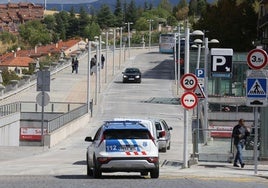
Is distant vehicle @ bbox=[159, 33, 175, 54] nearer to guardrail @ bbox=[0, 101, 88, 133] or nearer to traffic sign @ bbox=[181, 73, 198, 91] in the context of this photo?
guardrail @ bbox=[0, 101, 88, 133]

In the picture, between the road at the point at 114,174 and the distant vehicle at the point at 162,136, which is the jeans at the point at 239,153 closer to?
the road at the point at 114,174

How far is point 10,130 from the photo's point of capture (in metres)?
51.2

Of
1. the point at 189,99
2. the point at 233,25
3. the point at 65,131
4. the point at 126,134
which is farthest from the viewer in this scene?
the point at 233,25

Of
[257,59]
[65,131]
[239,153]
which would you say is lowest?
[65,131]

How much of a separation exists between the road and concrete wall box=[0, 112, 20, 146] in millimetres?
4253

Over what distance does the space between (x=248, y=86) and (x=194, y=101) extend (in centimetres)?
290

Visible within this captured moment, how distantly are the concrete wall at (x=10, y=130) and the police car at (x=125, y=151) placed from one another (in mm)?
26560

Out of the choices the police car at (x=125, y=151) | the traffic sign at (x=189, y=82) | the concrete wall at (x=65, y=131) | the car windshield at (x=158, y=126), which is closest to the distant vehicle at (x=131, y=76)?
the concrete wall at (x=65, y=131)

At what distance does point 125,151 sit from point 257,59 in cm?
490

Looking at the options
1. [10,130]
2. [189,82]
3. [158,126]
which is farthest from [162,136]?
[10,130]

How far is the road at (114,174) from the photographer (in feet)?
68.0

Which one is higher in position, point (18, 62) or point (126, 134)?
point (18, 62)

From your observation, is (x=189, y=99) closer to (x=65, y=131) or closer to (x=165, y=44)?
(x=65, y=131)

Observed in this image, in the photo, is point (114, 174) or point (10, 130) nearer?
point (114, 174)
